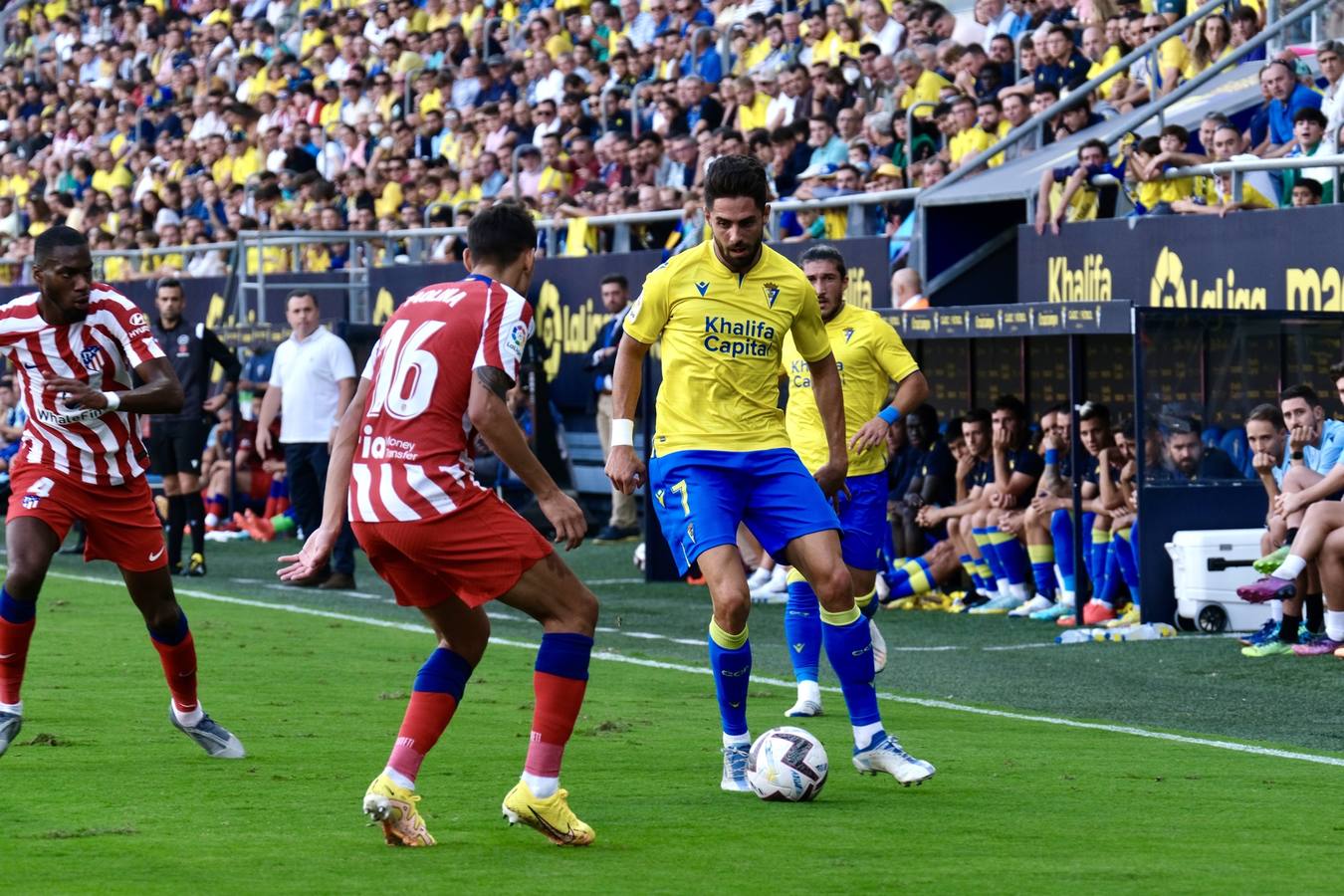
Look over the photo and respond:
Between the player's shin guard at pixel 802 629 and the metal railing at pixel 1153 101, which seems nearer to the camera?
the player's shin guard at pixel 802 629

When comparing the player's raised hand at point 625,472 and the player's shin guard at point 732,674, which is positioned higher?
the player's raised hand at point 625,472

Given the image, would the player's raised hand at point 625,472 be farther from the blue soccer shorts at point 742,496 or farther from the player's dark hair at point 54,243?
the player's dark hair at point 54,243

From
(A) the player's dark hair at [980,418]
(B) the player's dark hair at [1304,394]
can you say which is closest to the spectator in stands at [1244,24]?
(A) the player's dark hair at [980,418]

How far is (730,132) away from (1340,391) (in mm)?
9118

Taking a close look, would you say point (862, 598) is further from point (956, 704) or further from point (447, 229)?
point (447, 229)

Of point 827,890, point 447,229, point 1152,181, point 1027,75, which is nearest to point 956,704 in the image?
point 827,890

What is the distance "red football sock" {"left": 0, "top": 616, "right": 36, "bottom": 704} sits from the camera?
8.07 m

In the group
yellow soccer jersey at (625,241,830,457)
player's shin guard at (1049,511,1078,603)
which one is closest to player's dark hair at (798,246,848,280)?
yellow soccer jersey at (625,241,830,457)

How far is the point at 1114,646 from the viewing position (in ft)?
42.1

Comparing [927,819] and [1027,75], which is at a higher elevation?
[1027,75]

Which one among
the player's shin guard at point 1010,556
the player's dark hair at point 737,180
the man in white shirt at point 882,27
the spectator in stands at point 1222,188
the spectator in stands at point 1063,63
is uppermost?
the man in white shirt at point 882,27

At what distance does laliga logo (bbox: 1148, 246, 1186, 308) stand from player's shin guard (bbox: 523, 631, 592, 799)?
9.38 m

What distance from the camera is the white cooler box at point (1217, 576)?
1296 centimetres

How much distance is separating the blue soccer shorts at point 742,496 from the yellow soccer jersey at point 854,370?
8.25 ft
